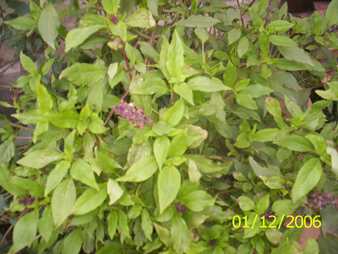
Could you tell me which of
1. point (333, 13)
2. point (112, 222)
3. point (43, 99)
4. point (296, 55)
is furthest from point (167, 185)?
point (333, 13)

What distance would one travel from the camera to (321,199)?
99 centimetres

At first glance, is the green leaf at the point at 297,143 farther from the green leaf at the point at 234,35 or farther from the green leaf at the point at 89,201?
the green leaf at the point at 89,201

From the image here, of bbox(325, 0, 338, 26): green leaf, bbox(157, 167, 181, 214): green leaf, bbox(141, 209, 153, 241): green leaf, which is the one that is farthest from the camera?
bbox(325, 0, 338, 26): green leaf

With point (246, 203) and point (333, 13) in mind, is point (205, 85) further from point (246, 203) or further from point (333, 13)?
point (333, 13)

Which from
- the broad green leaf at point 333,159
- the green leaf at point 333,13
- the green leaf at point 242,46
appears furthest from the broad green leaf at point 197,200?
the green leaf at point 333,13

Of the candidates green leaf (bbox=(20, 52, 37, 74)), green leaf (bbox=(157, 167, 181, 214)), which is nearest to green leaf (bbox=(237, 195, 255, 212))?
green leaf (bbox=(157, 167, 181, 214))

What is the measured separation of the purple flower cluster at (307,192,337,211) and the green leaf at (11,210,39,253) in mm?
584

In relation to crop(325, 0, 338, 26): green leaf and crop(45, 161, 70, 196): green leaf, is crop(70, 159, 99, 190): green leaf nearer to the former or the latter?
crop(45, 161, 70, 196): green leaf

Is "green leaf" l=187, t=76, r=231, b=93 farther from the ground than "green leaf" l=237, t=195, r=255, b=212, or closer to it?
farther from the ground

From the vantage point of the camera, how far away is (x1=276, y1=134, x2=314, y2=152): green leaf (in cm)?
93

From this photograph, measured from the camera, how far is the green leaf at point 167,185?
79 cm

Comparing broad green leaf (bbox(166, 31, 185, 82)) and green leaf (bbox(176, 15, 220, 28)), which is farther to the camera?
green leaf (bbox(176, 15, 220, 28))

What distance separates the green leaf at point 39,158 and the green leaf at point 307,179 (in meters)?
0.45

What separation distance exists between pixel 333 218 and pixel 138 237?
429 millimetres
